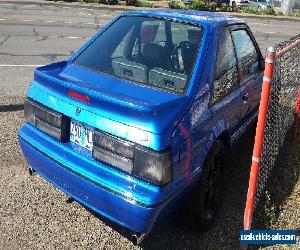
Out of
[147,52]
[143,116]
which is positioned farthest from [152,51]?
[143,116]

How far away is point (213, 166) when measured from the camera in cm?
356

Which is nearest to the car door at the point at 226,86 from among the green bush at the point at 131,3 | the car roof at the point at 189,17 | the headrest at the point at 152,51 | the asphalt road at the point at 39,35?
the car roof at the point at 189,17

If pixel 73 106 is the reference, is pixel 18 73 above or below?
below

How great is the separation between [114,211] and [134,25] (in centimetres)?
199

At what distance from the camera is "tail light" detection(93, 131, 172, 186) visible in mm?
2605

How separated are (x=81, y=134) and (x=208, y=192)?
135 centimetres

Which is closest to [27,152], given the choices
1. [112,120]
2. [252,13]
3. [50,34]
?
[112,120]

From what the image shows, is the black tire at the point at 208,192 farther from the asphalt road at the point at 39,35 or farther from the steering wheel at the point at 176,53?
the asphalt road at the point at 39,35

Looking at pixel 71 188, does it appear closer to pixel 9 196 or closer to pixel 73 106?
pixel 73 106

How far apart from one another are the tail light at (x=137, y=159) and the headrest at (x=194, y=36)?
126 cm

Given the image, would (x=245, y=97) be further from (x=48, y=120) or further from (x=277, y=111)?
(x=48, y=120)

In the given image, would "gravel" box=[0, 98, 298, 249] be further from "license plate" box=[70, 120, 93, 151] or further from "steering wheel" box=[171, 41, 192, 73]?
"steering wheel" box=[171, 41, 192, 73]

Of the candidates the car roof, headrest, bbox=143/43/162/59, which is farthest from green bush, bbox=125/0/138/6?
headrest, bbox=143/43/162/59

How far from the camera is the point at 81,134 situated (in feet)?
9.71
